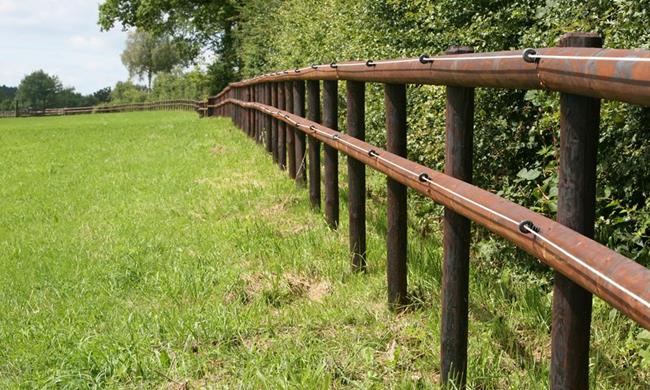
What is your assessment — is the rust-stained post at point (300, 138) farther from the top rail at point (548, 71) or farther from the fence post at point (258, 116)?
the fence post at point (258, 116)

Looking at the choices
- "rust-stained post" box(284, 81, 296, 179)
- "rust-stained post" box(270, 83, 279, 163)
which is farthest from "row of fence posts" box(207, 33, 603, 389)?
"rust-stained post" box(270, 83, 279, 163)

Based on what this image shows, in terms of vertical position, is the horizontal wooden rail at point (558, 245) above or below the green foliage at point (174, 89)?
below

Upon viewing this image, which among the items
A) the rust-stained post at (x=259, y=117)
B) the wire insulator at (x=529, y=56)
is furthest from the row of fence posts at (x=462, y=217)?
the rust-stained post at (x=259, y=117)

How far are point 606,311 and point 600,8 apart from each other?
1571mm

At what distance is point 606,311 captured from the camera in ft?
12.1

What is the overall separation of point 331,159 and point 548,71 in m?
3.54

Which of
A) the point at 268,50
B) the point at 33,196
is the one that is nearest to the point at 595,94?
the point at 33,196

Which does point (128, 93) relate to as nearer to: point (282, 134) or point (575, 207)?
point (282, 134)

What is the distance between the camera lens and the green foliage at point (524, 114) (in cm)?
379

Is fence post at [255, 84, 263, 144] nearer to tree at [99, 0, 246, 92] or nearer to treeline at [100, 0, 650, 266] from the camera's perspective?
treeline at [100, 0, 650, 266]

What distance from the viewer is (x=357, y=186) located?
4789 millimetres

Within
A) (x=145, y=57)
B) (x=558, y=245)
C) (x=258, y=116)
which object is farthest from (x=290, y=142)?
(x=145, y=57)

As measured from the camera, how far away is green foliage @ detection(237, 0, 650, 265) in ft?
12.4

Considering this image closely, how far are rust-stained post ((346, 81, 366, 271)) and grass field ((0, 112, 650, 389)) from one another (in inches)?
4.2
